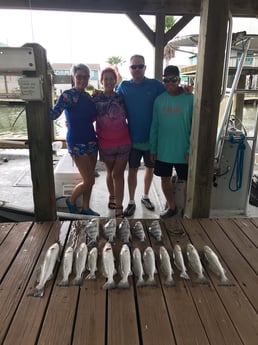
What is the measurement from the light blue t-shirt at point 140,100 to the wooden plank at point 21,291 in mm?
1309

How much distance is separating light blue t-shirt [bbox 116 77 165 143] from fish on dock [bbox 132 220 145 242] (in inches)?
41.8

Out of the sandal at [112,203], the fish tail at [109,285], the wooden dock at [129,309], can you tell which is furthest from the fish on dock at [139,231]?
the sandal at [112,203]

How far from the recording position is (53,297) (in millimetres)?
1346

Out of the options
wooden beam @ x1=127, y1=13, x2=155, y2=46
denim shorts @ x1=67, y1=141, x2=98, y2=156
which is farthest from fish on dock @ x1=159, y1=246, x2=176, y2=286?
wooden beam @ x1=127, y1=13, x2=155, y2=46

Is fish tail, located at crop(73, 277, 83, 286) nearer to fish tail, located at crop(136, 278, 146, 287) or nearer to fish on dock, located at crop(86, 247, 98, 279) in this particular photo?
fish on dock, located at crop(86, 247, 98, 279)

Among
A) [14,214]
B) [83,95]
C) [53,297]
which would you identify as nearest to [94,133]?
[83,95]

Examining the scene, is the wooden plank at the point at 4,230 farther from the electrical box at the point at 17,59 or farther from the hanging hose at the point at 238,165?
the hanging hose at the point at 238,165

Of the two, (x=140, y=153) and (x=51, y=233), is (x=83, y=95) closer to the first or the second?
(x=140, y=153)

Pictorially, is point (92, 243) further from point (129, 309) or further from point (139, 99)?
point (139, 99)

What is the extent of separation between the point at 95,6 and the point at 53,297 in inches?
109

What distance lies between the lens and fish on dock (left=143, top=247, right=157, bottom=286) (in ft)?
4.76

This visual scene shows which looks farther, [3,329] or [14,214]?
[14,214]

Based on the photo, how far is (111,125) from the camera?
102 inches

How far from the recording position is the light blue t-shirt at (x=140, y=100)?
Result: 104 inches
